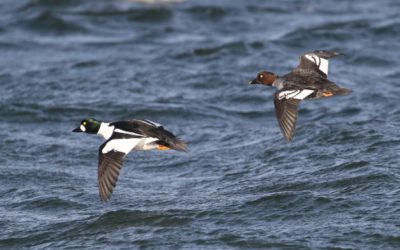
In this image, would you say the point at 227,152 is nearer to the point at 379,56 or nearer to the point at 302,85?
the point at 302,85

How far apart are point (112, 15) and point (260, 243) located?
12334 millimetres

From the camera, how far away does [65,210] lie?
30.0 ft

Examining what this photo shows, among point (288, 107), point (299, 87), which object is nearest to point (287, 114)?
point (288, 107)

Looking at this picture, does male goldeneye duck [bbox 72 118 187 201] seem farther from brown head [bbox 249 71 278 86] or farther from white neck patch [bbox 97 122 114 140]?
brown head [bbox 249 71 278 86]

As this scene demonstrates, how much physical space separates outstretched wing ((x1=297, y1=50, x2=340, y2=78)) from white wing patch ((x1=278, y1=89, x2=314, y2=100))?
2.87ft

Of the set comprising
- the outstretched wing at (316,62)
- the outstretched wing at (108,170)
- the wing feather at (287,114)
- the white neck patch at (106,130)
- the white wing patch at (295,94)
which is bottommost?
the outstretched wing at (108,170)

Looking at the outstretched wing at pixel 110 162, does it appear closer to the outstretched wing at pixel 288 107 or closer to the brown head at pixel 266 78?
the outstretched wing at pixel 288 107

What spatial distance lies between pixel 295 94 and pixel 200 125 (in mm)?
3349

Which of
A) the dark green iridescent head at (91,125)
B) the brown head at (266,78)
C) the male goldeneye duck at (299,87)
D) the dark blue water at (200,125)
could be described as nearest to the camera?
the dark blue water at (200,125)

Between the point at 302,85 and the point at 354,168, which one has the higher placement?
the point at 302,85

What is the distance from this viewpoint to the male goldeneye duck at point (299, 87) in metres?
8.84

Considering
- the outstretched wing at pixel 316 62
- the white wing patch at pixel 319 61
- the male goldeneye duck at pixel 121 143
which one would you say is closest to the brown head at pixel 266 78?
A: the outstretched wing at pixel 316 62

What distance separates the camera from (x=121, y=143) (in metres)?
8.60

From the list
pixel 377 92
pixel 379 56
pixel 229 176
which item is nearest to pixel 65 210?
pixel 229 176
